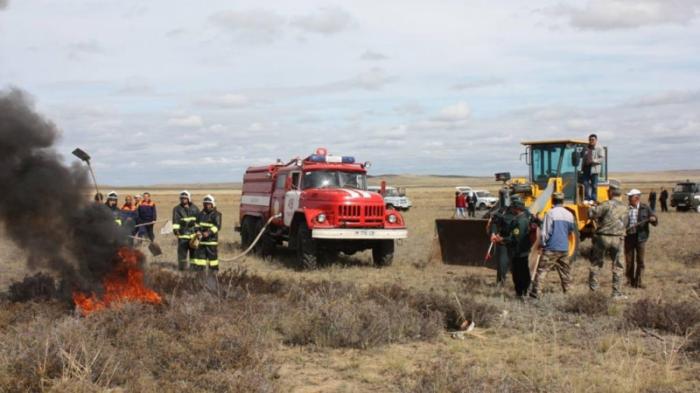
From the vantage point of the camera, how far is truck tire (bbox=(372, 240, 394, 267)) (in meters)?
15.1

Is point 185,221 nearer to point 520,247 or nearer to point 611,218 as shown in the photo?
point 520,247

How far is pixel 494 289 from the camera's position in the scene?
1145cm

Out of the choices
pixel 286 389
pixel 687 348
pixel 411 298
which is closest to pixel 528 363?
pixel 687 348

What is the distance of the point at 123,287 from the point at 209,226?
89.0 inches

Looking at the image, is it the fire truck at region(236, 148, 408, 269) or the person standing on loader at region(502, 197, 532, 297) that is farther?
the fire truck at region(236, 148, 408, 269)

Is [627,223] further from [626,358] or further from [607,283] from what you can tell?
[626,358]

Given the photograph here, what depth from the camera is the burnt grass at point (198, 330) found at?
20.2 feet

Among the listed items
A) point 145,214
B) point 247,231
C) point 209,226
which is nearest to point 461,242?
point 209,226

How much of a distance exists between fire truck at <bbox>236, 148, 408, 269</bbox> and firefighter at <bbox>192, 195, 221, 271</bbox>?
2.82 m

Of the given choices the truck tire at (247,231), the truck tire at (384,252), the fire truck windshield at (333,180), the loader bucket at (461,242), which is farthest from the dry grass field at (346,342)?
the truck tire at (247,231)

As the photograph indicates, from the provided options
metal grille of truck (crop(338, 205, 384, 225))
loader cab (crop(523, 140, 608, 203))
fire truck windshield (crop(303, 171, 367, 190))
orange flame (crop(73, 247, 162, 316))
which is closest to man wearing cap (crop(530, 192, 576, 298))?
metal grille of truck (crop(338, 205, 384, 225))

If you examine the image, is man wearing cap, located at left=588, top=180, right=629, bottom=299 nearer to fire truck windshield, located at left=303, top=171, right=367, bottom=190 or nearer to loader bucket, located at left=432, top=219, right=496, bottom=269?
loader bucket, located at left=432, top=219, right=496, bottom=269

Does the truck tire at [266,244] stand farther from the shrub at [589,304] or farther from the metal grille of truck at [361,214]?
the shrub at [589,304]

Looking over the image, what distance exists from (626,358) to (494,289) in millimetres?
4502
